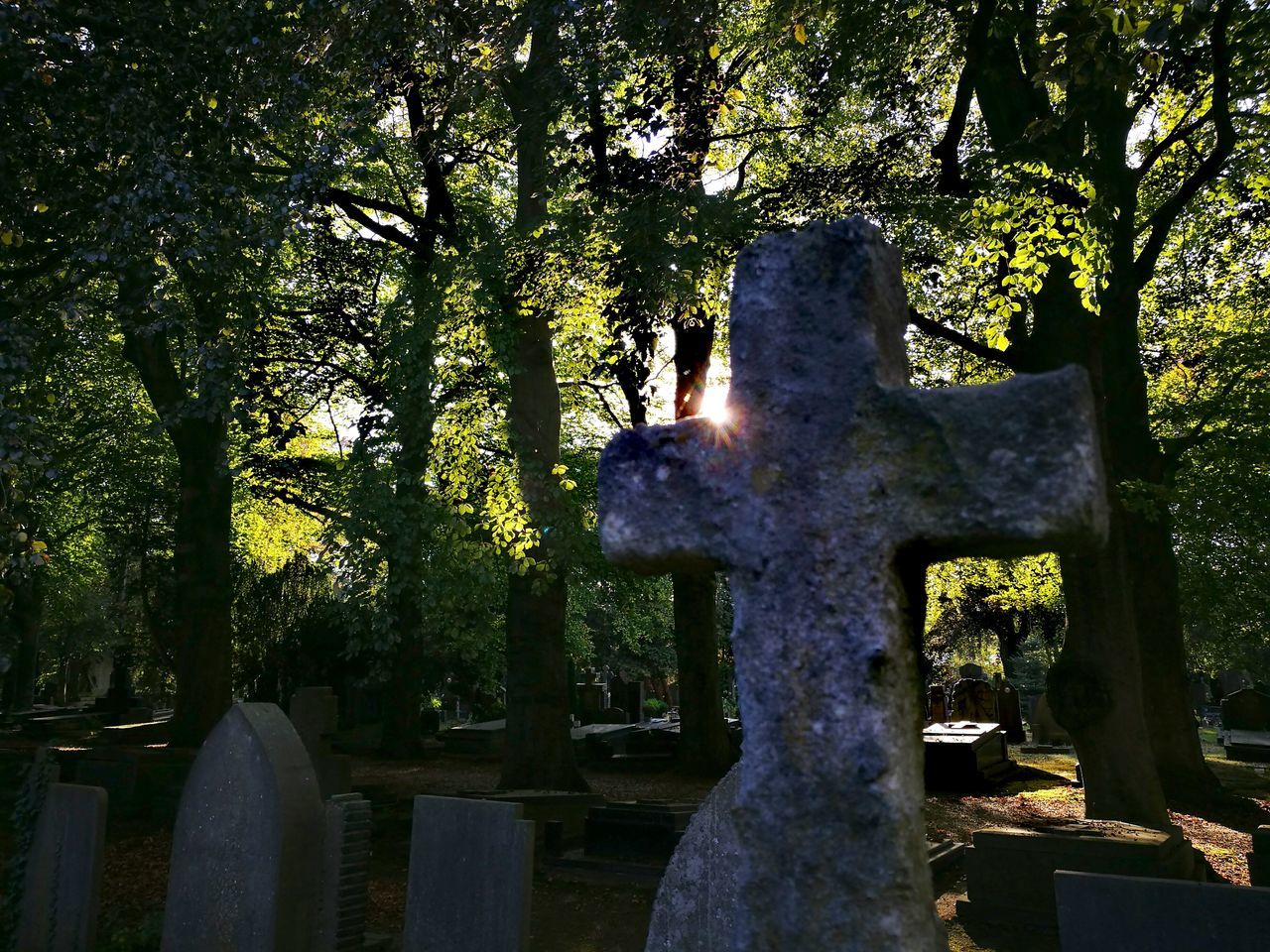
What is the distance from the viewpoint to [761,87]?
13.6 metres

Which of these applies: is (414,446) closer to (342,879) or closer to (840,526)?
(342,879)

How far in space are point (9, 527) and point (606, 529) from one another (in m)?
5.44

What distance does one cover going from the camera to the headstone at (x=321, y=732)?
11039mm

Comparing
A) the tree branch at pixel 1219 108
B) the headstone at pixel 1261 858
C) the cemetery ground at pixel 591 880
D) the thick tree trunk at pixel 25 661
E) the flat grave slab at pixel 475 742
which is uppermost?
the tree branch at pixel 1219 108

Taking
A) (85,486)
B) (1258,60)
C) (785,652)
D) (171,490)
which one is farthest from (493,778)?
(785,652)

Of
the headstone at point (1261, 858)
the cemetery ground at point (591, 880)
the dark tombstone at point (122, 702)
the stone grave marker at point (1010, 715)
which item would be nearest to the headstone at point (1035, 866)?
the cemetery ground at point (591, 880)

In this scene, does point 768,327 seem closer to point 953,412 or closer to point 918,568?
point 953,412

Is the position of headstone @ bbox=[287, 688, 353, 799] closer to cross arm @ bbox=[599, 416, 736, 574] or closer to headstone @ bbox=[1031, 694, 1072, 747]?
cross arm @ bbox=[599, 416, 736, 574]

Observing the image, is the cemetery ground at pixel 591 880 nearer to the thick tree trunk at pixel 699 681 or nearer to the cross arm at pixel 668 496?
the thick tree trunk at pixel 699 681

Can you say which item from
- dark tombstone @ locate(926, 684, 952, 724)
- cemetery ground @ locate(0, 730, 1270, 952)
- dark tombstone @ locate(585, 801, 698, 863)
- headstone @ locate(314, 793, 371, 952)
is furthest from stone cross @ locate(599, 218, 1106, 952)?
dark tombstone @ locate(926, 684, 952, 724)

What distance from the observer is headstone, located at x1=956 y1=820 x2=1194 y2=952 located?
7059mm

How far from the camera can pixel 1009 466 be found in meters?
1.92

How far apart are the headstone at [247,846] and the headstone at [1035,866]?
517cm

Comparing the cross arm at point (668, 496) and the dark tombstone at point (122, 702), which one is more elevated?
the cross arm at point (668, 496)
